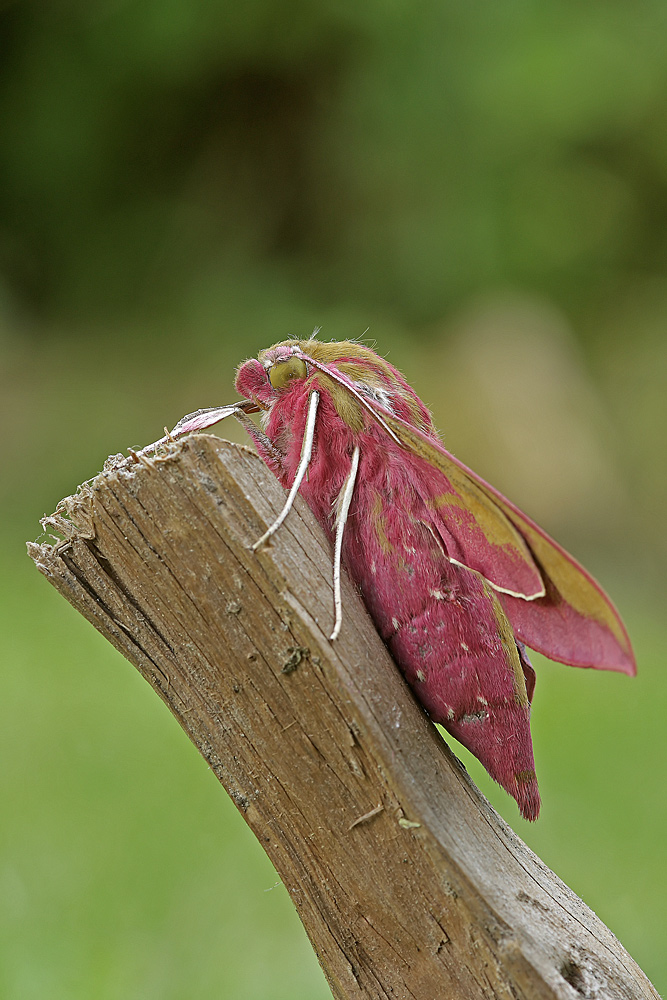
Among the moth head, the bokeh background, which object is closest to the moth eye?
the moth head

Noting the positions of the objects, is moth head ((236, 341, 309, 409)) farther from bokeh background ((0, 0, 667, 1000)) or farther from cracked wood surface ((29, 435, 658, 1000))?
bokeh background ((0, 0, 667, 1000))

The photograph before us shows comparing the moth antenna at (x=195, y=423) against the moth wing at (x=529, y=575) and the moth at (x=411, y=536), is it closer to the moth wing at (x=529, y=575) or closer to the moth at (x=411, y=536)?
the moth at (x=411, y=536)

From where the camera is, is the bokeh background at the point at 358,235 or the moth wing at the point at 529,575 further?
the bokeh background at the point at 358,235

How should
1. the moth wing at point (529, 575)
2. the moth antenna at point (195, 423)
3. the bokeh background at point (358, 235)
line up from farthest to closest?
the bokeh background at point (358, 235) < the moth antenna at point (195, 423) < the moth wing at point (529, 575)

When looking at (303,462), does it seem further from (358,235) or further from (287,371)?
(358,235)

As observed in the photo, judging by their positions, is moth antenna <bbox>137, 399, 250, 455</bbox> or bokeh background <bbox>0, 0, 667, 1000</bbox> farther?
bokeh background <bbox>0, 0, 667, 1000</bbox>

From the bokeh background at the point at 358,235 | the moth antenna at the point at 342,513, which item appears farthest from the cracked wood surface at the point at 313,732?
the bokeh background at the point at 358,235

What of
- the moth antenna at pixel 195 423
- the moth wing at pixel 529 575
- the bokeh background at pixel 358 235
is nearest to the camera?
the moth wing at pixel 529 575
